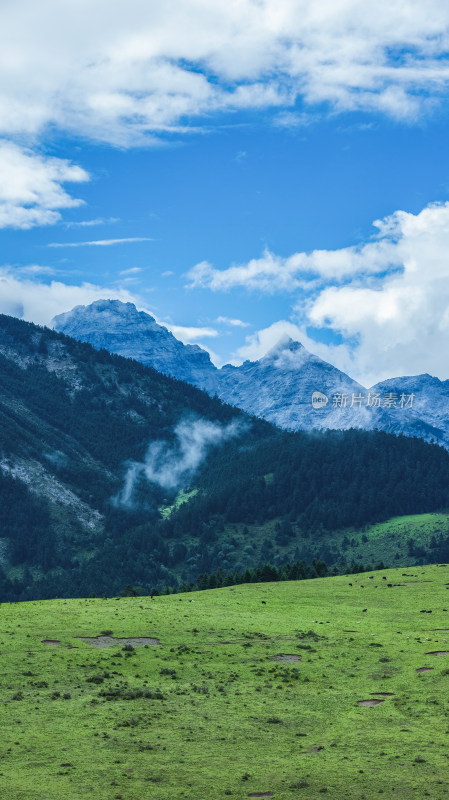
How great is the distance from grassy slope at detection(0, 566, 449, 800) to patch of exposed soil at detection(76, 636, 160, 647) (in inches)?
46.2

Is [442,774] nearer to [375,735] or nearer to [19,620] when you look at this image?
[375,735]

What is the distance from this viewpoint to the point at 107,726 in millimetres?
40000

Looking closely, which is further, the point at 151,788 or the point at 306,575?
the point at 306,575

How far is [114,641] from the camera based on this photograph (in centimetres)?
6094

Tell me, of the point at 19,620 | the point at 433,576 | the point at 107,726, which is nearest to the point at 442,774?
the point at 107,726

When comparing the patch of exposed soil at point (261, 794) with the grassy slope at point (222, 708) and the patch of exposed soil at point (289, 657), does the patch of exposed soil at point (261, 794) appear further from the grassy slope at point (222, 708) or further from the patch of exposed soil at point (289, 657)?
the patch of exposed soil at point (289, 657)

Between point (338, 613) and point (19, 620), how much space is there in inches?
1328

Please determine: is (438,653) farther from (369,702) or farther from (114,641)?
(114,641)

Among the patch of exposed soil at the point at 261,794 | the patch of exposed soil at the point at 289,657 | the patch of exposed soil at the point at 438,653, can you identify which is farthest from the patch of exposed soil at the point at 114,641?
the patch of exposed soil at the point at 261,794

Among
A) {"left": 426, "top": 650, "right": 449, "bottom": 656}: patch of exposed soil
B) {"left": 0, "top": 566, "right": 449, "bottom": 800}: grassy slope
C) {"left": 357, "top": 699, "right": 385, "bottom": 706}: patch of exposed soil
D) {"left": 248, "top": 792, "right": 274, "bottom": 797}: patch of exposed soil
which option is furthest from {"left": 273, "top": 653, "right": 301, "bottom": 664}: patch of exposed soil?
{"left": 248, "top": 792, "right": 274, "bottom": 797}: patch of exposed soil

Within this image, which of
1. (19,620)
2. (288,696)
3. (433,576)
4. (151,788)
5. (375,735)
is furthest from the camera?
(433,576)

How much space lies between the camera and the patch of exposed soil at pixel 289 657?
186 ft

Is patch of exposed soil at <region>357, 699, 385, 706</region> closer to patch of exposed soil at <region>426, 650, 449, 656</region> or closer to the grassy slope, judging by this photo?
the grassy slope

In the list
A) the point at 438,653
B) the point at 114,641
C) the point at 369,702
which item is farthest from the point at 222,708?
the point at 438,653
